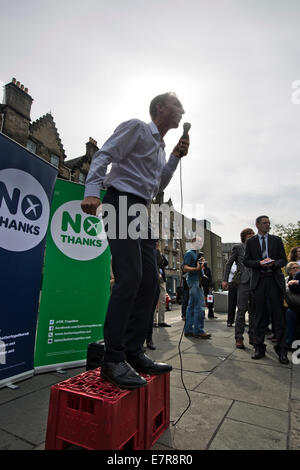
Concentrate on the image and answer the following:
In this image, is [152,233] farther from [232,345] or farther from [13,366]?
Answer: [232,345]

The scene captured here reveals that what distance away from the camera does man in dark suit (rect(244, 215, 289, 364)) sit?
3.53 meters

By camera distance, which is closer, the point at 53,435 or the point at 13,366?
the point at 53,435

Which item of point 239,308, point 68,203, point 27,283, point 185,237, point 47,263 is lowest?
point 239,308

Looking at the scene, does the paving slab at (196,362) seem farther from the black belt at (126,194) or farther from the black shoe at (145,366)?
the black belt at (126,194)

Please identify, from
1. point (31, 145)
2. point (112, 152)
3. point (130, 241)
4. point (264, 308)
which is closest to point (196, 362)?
point (264, 308)

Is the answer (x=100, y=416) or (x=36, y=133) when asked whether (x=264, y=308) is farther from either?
(x=36, y=133)

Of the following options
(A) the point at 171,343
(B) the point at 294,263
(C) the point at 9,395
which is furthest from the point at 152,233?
(B) the point at 294,263

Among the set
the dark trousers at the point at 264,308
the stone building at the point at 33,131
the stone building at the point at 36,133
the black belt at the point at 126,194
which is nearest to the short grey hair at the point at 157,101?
the black belt at the point at 126,194

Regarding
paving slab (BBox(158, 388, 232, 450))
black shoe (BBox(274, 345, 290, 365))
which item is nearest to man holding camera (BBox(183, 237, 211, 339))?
black shoe (BBox(274, 345, 290, 365))

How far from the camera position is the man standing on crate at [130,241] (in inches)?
60.7

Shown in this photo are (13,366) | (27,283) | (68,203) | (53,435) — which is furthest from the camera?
(68,203)

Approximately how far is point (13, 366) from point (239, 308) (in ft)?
11.1

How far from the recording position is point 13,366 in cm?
250

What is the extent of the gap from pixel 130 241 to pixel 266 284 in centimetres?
277
